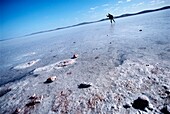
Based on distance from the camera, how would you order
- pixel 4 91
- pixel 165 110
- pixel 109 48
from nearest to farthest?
pixel 165 110
pixel 4 91
pixel 109 48

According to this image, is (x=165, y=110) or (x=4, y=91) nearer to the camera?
(x=165, y=110)

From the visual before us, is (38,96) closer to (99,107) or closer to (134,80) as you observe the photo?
(99,107)

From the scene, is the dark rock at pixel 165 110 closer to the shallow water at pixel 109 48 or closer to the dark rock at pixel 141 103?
the dark rock at pixel 141 103

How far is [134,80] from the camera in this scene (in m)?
4.89

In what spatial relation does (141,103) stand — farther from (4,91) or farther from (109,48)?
(109,48)

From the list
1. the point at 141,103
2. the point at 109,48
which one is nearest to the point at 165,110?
the point at 141,103

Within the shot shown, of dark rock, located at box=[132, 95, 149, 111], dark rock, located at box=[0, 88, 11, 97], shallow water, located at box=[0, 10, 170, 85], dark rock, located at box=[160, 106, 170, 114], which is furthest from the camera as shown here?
shallow water, located at box=[0, 10, 170, 85]

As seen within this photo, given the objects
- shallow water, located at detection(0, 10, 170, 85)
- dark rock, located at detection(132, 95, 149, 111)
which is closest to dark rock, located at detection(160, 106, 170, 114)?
dark rock, located at detection(132, 95, 149, 111)

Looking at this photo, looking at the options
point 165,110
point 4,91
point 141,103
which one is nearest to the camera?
point 165,110

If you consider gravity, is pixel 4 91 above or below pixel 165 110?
below

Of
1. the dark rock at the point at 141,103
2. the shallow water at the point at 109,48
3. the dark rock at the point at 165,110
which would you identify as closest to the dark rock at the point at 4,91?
the shallow water at the point at 109,48

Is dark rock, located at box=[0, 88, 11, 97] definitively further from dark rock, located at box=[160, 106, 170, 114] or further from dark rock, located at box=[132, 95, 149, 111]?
dark rock, located at box=[160, 106, 170, 114]

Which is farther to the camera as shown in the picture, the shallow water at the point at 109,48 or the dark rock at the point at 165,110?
the shallow water at the point at 109,48

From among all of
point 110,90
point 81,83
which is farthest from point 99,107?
point 81,83
